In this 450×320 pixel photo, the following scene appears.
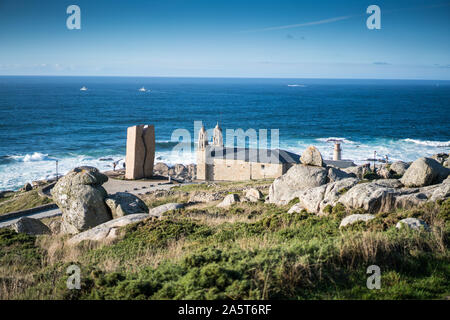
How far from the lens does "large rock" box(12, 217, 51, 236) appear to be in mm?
16203

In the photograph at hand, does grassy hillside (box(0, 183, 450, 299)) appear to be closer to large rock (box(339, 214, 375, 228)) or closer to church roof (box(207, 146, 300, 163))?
large rock (box(339, 214, 375, 228))

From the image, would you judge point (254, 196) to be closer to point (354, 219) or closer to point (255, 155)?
point (354, 219)

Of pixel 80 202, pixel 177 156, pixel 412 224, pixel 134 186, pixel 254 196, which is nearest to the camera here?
pixel 412 224

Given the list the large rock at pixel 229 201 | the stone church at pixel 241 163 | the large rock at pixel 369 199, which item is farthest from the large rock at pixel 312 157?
the stone church at pixel 241 163

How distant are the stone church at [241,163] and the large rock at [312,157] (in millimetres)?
22600

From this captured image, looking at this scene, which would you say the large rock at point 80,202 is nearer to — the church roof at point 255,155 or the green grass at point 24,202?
the green grass at point 24,202

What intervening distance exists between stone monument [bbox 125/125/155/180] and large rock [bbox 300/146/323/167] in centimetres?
2477

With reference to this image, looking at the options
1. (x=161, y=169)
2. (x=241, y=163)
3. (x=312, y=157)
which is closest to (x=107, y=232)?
(x=312, y=157)

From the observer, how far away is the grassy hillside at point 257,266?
6.70 metres

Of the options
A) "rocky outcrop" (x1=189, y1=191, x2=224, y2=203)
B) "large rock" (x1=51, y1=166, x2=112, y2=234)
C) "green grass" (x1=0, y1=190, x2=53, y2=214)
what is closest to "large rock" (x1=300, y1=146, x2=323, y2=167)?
"rocky outcrop" (x1=189, y1=191, x2=224, y2=203)

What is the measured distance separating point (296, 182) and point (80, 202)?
10.6 meters

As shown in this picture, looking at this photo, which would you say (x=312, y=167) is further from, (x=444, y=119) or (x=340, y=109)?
(x=340, y=109)

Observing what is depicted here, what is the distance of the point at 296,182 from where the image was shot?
66.9ft

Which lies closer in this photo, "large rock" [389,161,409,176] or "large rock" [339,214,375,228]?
"large rock" [339,214,375,228]
